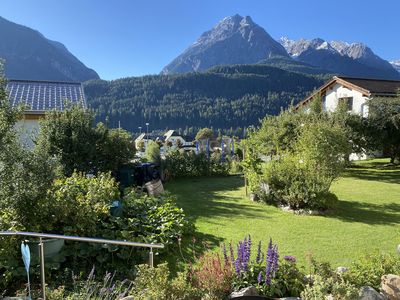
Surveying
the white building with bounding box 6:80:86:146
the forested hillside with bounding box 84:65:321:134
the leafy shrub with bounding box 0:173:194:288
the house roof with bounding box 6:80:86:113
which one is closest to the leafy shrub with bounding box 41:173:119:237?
the leafy shrub with bounding box 0:173:194:288

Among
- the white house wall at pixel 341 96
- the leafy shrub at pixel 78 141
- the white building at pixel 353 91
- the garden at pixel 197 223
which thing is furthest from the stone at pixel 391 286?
the white house wall at pixel 341 96

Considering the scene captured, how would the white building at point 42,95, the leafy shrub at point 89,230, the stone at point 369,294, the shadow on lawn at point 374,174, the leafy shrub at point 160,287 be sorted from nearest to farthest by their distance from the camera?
the leafy shrub at point 160,287, the stone at point 369,294, the leafy shrub at point 89,230, the white building at point 42,95, the shadow on lawn at point 374,174

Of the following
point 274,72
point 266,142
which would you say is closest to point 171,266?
point 266,142

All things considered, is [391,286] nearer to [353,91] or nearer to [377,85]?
[353,91]

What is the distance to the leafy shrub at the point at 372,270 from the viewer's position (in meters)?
4.12

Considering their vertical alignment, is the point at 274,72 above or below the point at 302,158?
above

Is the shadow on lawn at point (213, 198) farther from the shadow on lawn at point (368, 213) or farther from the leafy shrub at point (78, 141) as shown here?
the leafy shrub at point (78, 141)

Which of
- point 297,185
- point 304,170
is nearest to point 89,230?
point 297,185

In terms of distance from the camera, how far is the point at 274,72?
130875mm

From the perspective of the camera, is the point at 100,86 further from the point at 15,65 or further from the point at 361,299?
the point at 361,299

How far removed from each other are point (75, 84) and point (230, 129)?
84.1m

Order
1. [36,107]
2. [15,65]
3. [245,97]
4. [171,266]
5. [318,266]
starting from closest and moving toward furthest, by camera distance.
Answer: [318,266] < [171,266] < [36,107] < [245,97] < [15,65]

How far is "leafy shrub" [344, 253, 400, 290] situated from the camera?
4121 mm

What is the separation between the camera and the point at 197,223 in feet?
26.8
